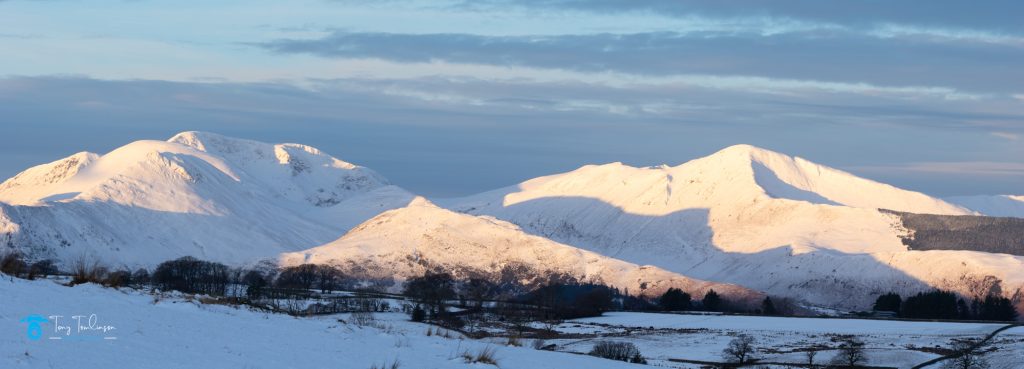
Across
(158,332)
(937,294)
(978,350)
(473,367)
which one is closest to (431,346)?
(473,367)

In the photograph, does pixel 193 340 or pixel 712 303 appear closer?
pixel 193 340

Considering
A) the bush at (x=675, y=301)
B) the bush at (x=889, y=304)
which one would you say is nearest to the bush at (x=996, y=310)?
the bush at (x=889, y=304)

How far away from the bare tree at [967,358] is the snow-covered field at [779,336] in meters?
1.12

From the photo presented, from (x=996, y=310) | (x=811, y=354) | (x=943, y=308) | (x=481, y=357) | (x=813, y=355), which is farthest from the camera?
(x=996, y=310)

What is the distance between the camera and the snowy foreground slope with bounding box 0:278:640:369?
24000 mm

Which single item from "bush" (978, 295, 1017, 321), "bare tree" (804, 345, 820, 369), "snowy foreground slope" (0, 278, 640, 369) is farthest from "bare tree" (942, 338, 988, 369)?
"bush" (978, 295, 1017, 321)

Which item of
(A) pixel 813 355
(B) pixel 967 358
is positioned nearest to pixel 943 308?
(A) pixel 813 355

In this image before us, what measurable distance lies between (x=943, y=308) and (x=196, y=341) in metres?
163

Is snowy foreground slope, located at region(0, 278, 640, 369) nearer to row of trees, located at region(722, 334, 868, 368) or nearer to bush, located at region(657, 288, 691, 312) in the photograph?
row of trees, located at region(722, 334, 868, 368)

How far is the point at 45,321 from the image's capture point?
26.4 m

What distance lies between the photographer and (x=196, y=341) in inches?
1083

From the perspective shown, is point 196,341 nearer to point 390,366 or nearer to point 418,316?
point 390,366

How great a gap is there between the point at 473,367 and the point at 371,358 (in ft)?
8.84

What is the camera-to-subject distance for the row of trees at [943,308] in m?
172
